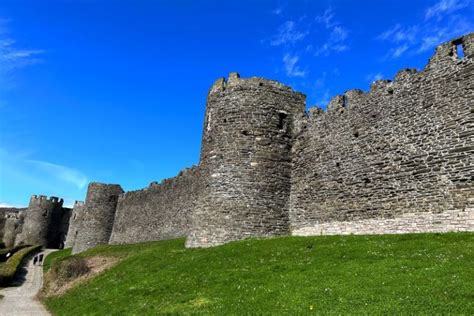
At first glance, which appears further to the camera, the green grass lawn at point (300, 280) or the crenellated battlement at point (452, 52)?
the crenellated battlement at point (452, 52)

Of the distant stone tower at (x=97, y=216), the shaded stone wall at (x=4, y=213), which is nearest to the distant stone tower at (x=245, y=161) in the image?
the distant stone tower at (x=97, y=216)

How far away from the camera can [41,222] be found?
254 feet

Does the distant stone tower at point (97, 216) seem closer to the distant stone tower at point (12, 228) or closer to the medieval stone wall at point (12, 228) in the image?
the medieval stone wall at point (12, 228)

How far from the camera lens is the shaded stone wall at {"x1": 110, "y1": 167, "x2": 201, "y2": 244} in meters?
40.6

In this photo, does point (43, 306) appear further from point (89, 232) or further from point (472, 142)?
point (89, 232)

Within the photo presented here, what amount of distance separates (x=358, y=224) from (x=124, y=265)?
13.4 m

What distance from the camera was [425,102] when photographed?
68.8 feet

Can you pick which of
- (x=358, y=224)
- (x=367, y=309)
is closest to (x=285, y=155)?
(x=358, y=224)

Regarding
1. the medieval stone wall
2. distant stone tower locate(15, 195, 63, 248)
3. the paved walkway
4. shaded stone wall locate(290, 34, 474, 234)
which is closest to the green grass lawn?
the paved walkway

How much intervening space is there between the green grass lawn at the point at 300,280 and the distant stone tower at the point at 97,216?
1238 inches

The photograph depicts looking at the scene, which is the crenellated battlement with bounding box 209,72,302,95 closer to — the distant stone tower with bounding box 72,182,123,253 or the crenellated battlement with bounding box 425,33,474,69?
the crenellated battlement with bounding box 425,33,474,69

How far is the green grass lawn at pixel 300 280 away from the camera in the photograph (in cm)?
1190

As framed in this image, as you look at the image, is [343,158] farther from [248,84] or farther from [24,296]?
[24,296]

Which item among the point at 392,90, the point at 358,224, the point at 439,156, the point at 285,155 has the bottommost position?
the point at 358,224
